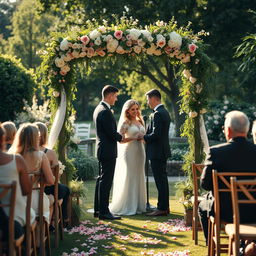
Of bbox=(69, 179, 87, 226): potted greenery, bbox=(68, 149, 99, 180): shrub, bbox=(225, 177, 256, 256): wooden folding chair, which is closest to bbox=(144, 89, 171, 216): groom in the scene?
bbox=(69, 179, 87, 226): potted greenery

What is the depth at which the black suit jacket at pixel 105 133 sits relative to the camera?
919cm

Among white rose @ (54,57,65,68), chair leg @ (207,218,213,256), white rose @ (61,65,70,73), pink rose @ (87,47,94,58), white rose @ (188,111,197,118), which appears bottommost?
chair leg @ (207,218,213,256)

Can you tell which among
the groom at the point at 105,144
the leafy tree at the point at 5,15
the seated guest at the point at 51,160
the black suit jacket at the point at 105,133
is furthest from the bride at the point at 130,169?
the leafy tree at the point at 5,15

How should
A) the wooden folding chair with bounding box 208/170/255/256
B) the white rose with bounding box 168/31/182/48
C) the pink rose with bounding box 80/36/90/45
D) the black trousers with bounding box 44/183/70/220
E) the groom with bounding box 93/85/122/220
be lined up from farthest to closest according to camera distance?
the groom with bounding box 93/85/122/220
the white rose with bounding box 168/31/182/48
the pink rose with bounding box 80/36/90/45
the black trousers with bounding box 44/183/70/220
the wooden folding chair with bounding box 208/170/255/256

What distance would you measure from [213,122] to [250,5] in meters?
5.41

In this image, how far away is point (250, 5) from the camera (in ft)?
70.1

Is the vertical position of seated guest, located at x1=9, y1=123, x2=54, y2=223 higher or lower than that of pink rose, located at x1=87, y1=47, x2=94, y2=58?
lower

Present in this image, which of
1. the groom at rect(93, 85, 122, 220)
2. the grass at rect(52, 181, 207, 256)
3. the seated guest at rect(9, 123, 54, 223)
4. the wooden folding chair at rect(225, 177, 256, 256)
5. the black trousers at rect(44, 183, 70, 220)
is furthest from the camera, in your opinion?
the groom at rect(93, 85, 122, 220)

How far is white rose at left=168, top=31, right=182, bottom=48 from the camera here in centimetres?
894

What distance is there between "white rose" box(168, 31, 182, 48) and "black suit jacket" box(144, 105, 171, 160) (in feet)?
4.30

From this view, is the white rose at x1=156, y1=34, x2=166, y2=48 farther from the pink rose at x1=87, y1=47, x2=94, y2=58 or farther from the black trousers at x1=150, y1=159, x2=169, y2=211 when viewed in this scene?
the black trousers at x1=150, y1=159, x2=169, y2=211

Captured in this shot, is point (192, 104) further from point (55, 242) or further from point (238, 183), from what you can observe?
point (238, 183)

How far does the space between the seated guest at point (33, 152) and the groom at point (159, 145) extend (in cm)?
341

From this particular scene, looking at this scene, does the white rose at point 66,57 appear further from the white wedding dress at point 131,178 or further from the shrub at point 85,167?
the shrub at point 85,167
